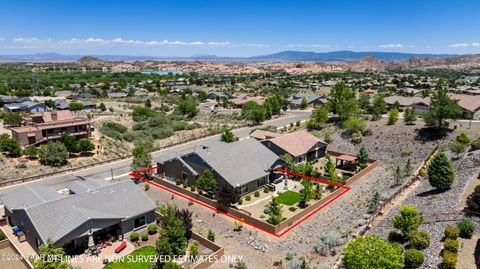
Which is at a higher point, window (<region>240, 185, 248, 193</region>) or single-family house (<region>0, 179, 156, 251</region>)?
single-family house (<region>0, 179, 156, 251</region>)

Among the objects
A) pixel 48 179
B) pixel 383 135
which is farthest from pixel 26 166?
pixel 383 135

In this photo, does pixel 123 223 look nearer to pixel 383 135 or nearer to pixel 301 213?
pixel 301 213

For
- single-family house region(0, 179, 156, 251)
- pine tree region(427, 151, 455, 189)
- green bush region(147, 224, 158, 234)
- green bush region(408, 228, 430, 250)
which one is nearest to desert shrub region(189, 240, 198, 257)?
green bush region(147, 224, 158, 234)

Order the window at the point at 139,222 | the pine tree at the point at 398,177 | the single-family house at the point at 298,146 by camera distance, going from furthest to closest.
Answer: the single-family house at the point at 298,146
the pine tree at the point at 398,177
the window at the point at 139,222

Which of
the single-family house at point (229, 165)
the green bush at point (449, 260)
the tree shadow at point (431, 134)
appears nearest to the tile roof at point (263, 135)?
the single-family house at point (229, 165)

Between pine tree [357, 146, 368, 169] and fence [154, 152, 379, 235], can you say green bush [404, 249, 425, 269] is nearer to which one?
fence [154, 152, 379, 235]

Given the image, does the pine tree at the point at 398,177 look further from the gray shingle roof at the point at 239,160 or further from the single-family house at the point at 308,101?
the single-family house at the point at 308,101
